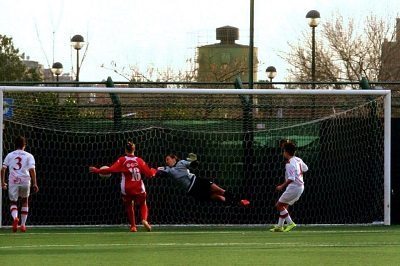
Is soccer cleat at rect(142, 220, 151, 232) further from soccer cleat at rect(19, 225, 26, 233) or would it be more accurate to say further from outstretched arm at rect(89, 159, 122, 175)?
soccer cleat at rect(19, 225, 26, 233)

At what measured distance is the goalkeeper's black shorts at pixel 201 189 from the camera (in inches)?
986

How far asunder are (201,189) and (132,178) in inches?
90.3

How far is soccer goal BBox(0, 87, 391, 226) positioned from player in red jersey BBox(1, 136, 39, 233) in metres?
1.51

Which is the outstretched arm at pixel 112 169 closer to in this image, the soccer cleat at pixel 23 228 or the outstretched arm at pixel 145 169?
the outstretched arm at pixel 145 169

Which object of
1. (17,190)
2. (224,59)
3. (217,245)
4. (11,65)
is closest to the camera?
(217,245)

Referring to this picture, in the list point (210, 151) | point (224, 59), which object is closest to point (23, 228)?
point (210, 151)

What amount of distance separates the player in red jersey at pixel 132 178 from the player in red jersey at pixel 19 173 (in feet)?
4.18

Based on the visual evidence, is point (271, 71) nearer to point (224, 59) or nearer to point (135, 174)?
point (135, 174)

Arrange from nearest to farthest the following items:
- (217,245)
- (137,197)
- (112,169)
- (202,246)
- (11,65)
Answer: (202,246) → (217,245) → (112,169) → (137,197) → (11,65)

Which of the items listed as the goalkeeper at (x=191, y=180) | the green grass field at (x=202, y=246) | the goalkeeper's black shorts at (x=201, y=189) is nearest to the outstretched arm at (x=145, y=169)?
the green grass field at (x=202, y=246)

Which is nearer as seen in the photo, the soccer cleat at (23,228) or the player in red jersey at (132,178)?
the soccer cleat at (23,228)

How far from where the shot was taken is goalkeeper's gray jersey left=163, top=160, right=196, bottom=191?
24.8 m

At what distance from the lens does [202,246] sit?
18.8 m

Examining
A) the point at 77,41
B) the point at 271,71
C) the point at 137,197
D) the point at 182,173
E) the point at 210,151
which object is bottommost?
the point at 137,197
